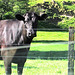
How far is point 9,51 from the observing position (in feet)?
15.7

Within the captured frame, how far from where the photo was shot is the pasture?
591cm

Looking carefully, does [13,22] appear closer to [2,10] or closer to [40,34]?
[2,10]

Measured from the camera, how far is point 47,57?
808cm

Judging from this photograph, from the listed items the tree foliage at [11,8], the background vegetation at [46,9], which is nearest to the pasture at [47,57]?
the background vegetation at [46,9]

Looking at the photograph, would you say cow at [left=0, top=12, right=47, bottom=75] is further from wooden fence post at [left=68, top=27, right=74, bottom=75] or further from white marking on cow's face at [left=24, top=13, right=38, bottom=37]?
wooden fence post at [left=68, top=27, right=74, bottom=75]

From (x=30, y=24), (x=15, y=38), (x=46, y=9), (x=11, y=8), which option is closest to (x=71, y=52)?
(x=30, y=24)

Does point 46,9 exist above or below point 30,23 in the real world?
below

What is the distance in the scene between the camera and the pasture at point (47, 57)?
5.91 meters

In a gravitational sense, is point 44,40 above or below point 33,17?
below

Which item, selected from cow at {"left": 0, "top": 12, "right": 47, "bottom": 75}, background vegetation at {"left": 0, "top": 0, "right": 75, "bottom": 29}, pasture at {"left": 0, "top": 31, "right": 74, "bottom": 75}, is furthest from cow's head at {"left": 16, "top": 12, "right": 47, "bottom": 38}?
background vegetation at {"left": 0, "top": 0, "right": 75, "bottom": 29}

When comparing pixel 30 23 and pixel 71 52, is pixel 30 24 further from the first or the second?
pixel 71 52

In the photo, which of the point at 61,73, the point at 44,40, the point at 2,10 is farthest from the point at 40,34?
the point at 61,73

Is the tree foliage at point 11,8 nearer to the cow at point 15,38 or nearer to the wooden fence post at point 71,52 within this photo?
the cow at point 15,38

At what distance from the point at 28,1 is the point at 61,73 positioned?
9.69m
